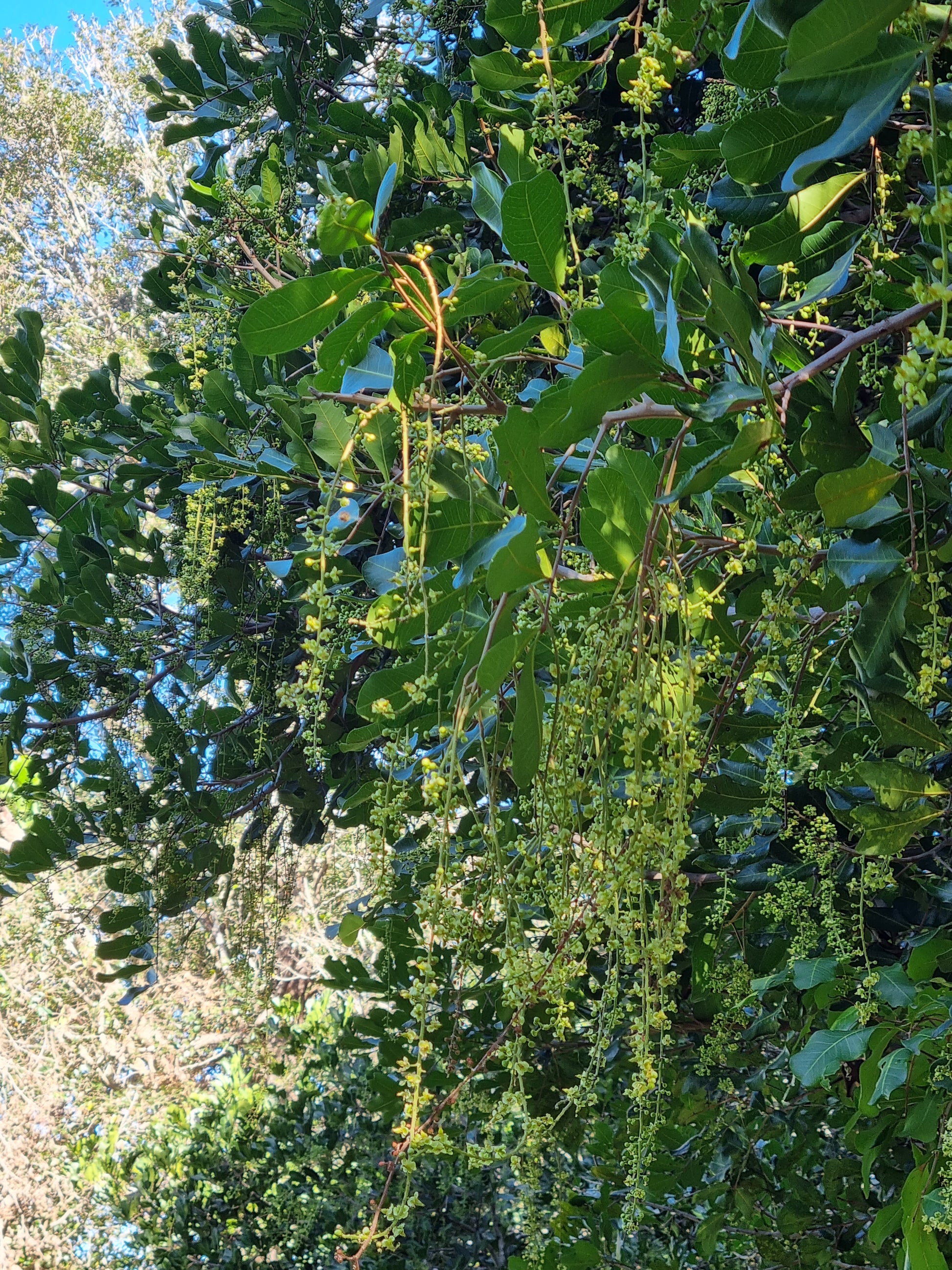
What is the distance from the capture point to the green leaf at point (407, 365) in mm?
842

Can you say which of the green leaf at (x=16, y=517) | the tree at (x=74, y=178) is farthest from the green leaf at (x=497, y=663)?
the tree at (x=74, y=178)

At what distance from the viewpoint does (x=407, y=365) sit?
0.85 metres

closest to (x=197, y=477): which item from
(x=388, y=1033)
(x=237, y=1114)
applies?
(x=388, y=1033)

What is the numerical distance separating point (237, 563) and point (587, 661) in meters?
1.44

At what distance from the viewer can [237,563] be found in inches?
84.7

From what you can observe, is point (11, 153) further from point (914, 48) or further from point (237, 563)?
point (914, 48)

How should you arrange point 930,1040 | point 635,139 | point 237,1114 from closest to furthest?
point 930,1040
point 635,139
point 237,1114

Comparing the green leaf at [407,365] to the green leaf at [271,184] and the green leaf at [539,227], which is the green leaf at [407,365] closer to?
the green leaf at [539,227]

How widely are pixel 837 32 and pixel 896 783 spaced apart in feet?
2.46

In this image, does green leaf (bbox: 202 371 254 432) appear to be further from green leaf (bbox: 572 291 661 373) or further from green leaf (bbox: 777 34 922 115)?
green leaf (bbox: 777 34 922 115)

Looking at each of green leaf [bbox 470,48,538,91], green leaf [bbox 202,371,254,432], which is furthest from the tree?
green leaf [bbox 470,48,538,91]

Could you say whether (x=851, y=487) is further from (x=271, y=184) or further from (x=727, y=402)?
(x=271, y=184)

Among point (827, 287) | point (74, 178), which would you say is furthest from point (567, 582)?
point (74, 178)

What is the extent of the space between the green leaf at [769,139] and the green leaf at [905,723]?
0.51 metres
